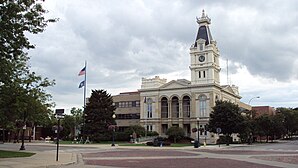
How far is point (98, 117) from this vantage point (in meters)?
70.3

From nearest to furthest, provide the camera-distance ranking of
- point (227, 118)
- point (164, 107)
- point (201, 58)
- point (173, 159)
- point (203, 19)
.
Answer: point (173, 159) → point (227, 118) → point (201, 58) → point (203, 19) → point (164, 107)

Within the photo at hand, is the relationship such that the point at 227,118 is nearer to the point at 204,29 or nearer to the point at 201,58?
the point at 201,58

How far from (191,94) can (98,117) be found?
25.3 meters

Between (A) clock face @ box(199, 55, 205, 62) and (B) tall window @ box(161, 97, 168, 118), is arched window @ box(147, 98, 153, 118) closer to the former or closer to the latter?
(B) tall window @ box(161, 97, 168, 118)

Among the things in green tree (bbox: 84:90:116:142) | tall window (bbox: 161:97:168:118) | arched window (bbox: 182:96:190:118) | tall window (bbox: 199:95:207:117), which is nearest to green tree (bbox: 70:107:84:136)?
green tree (bbox: 84:90:116:142)

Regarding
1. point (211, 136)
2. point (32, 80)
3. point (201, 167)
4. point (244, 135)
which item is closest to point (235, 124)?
point (244, 135)

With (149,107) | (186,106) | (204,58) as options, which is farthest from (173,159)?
(149,107)

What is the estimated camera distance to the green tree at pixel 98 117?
69625 mm

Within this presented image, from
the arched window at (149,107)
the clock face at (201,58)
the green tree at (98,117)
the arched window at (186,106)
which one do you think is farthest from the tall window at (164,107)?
the green tree at (98,117)

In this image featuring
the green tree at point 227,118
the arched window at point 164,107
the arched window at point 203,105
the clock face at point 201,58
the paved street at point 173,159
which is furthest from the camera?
the arched window at point 164,107

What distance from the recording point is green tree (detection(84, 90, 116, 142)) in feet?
228

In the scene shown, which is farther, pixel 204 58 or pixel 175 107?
pixel 175 107

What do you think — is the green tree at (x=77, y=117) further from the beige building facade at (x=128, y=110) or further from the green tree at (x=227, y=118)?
the green tree at (x=227, y=118)

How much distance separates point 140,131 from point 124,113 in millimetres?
20933
